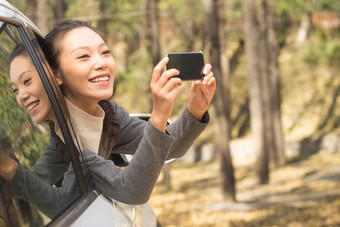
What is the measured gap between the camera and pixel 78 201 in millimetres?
1814

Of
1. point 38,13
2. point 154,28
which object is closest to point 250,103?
point 154,28

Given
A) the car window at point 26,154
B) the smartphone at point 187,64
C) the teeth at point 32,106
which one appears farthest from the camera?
the smartphone at point 187,64

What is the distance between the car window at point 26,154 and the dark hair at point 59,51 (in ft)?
0.52

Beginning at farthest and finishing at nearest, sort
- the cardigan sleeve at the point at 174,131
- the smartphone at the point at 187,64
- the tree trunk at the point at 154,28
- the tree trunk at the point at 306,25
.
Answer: the tree trunk at the point at 306,25 < the tree trunk at the point at 154,28 < the cardigan sleeve at the point at 174,131 < the smartphone at the point at 187,64

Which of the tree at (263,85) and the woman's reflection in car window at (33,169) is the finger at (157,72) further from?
the tree at (263,85)

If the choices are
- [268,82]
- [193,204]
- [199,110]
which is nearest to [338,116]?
[268,82]

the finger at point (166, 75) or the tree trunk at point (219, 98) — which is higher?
the finger at point (166, 75)

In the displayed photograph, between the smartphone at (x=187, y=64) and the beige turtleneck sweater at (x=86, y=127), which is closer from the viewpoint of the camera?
the smartphone at (x=187, y=64)

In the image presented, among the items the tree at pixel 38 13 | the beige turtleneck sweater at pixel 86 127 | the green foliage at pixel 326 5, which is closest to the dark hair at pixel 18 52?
the beige turtleneck sweater at pixel 86 127

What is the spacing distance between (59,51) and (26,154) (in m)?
0.56

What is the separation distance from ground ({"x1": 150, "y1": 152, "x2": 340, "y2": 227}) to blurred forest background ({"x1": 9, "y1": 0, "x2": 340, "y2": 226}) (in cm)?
3

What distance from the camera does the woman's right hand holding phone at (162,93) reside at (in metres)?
1.84

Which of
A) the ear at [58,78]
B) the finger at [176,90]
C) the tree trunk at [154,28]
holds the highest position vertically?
the ear at [58,78]

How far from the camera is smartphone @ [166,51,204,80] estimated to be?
1.97 metres
